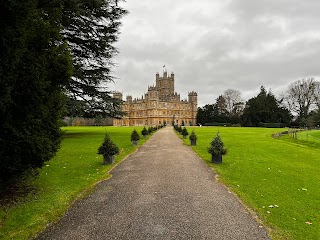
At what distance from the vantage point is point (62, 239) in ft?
13.7

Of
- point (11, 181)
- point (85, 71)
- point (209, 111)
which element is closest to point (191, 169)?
point (11, 181)

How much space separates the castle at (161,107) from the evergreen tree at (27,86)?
87737 millimetres

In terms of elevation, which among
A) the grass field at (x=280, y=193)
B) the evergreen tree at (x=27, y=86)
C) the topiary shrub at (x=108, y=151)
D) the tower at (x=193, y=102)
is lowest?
the grass field at (x=280, y=193)

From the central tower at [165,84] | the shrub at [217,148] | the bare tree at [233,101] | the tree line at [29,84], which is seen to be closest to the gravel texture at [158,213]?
the tree line at [29,84]

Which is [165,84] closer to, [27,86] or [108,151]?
[108,151]

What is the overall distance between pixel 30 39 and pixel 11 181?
3.51 meters

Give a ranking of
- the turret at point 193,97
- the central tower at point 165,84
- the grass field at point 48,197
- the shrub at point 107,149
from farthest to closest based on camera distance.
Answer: the turret at point 193,97 → the central tower at point 165,84 → the shrub at point 107,149 → the grass field at point 48,197

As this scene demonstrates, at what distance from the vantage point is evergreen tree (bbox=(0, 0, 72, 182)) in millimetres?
4996

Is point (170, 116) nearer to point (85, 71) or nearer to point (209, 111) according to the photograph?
point (209, 111)

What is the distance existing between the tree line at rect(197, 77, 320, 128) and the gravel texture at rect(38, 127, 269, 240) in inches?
2191

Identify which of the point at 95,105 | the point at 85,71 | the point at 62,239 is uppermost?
the point at 85,71

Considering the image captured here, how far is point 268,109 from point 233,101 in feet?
56.5

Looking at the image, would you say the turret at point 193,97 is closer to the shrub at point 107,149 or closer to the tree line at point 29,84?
the shrub at point 107,149

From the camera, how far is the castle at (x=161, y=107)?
97188 millimetres
